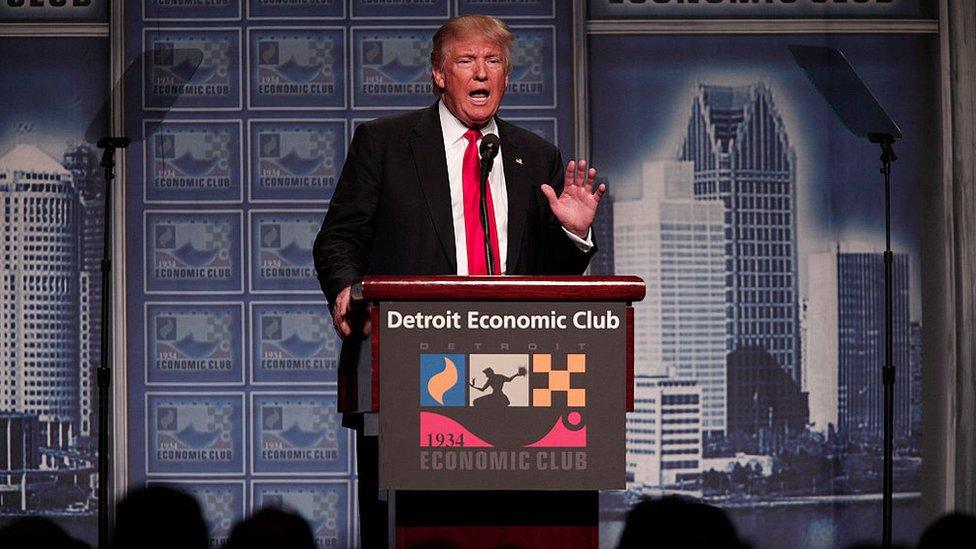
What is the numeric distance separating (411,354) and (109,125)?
325 cm

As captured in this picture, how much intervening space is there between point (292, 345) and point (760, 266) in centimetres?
189

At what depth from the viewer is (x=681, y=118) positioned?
5.21m

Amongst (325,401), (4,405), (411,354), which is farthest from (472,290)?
(4,405)

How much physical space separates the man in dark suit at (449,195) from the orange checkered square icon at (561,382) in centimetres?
51

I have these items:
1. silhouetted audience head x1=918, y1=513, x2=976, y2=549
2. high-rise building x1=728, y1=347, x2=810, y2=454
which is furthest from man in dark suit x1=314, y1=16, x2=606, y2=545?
high-rise building x1=728, y1=347, x2=810, y2=454

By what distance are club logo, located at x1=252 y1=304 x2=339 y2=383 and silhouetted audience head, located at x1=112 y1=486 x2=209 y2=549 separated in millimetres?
2093

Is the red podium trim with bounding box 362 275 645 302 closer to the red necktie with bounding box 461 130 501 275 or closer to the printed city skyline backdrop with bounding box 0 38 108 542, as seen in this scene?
the red necktie with bounding box 461 130 501 275

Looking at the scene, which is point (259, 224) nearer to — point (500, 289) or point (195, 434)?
point (195, 434)

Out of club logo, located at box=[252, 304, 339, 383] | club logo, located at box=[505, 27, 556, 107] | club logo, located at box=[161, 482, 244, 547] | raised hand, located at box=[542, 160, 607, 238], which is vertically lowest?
club logo, located at box=[161, 482, 244, 547]

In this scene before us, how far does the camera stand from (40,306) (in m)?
5.10

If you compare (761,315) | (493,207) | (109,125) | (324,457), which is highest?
(109,125)

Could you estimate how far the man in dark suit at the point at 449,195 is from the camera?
9.23ft

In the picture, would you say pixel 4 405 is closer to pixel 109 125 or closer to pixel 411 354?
pixel 109 125

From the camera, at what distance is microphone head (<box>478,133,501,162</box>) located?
102 inches
